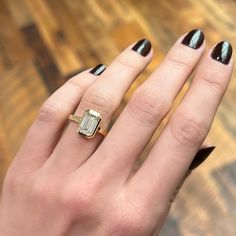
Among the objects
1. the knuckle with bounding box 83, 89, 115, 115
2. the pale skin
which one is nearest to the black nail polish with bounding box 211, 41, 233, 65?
the pale skin

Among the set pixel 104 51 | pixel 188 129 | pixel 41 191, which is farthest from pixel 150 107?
pixel 104 51

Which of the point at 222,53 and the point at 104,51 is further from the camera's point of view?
the point at 104,51

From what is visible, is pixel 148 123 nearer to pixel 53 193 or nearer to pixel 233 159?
pixel 53 193

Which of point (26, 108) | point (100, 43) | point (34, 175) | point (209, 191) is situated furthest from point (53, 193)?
point (100, 43)

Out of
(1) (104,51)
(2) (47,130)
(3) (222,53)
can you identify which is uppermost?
(3) (222,53)

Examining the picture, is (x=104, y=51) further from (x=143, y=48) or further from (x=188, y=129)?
(x=188, y=129)

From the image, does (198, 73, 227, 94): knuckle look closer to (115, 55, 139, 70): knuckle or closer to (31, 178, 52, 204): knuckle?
(115, 55, 139, 70): knuckle

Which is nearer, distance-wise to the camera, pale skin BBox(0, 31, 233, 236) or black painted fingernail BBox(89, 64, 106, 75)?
pale skin BBox(0, 31, 233, 236)
